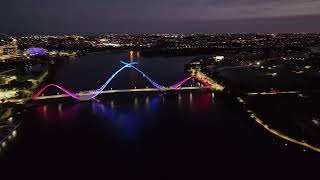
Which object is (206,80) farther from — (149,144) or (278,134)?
(149,144)

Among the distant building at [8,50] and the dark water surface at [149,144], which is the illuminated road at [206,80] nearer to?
the dark water surface at [149,144]

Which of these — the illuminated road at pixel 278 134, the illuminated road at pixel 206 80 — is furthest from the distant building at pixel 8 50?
the illuminated road at pixel 278 134

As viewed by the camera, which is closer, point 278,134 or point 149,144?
point 149,144

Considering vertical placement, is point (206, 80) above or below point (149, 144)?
above

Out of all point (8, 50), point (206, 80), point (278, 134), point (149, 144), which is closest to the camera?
point (149, 144)

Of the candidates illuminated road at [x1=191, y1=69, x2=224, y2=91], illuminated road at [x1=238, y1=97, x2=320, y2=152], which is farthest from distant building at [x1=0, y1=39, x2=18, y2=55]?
illuminated road at [x1=238, y1=97, x2=320, y2=152]

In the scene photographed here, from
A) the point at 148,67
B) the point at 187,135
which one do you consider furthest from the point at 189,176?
the point at 148,67

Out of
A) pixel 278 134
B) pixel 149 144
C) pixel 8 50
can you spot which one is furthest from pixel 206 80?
pixel 8 50

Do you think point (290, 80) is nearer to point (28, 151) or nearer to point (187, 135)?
point (187, 135)
